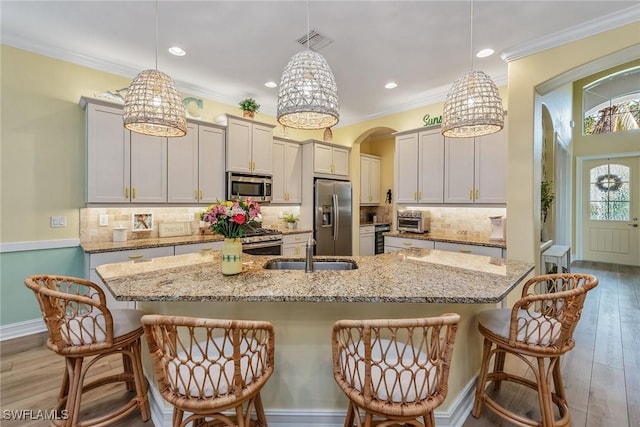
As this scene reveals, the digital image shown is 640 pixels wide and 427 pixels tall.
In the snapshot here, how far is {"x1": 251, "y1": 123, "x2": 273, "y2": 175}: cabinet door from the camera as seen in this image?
14.5ft

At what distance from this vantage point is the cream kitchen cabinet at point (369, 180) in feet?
19.7

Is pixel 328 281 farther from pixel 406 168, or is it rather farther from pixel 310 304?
pixel 406 168

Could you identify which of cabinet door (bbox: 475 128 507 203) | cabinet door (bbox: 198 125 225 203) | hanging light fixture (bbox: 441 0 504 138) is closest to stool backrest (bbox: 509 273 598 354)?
hanging light fixture (bbox: 441 0 504 138)

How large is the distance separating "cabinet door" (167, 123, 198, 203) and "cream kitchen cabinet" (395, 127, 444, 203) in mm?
3043

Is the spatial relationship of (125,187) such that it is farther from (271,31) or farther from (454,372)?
(454,372)

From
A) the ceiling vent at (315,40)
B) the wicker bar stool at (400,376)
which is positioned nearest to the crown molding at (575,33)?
the ceiling vent at (315,40)

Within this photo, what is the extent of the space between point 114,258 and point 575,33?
16.7 feet

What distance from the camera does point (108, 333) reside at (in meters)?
1.54

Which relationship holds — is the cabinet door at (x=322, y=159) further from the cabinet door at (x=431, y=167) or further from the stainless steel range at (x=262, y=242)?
the cabinet door at (x=431, y=167)

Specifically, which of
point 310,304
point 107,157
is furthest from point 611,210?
point 107,157

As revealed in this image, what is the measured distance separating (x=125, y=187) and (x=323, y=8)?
283 centimetres

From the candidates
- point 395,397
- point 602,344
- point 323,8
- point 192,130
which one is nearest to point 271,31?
point 323,8

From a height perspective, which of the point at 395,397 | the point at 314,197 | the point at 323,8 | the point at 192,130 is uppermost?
the point at 323,8

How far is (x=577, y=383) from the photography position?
86.6 inches
